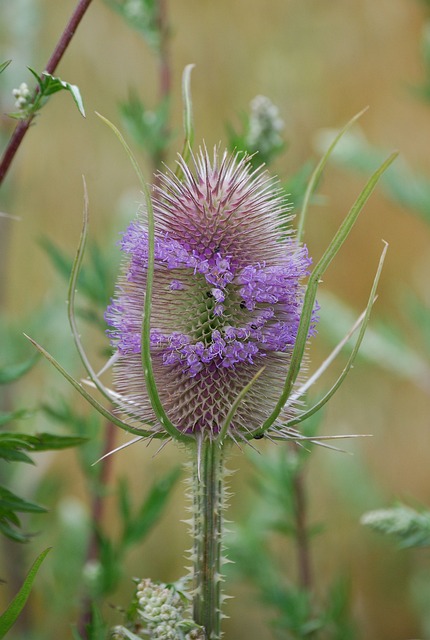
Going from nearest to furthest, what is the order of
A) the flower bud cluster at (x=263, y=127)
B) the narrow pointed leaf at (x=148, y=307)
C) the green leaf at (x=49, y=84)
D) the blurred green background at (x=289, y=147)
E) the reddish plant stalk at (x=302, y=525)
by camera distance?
the narrow pointed leaf at (x=148, y=307) < the green leaf at (x=49, y=84) < the flower bud cluster at (x=263, y=127) < the reddish plant stalk at (x=302, y=525) < the blurred green background at (x=289, y=147)

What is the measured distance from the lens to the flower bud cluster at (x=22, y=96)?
891 mm

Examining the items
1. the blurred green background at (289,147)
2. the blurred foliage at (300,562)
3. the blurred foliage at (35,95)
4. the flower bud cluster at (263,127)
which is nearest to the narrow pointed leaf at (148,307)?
the blurred foliage at (35,95)

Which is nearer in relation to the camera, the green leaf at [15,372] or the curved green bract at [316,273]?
the curved green bract at [316,273]

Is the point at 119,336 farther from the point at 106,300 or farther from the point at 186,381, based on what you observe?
the point at 106,300

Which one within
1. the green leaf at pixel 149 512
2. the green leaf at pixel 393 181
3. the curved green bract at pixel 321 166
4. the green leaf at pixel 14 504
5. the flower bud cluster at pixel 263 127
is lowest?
the green leaf at pixel 14 504

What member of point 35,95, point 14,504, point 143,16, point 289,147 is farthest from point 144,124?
point 289,147

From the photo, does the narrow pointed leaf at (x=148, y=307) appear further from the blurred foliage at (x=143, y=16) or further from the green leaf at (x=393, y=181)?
the green leaf at (x=393, y=181)

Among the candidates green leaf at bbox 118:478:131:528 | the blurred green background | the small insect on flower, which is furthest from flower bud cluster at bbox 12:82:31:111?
the blurred green background

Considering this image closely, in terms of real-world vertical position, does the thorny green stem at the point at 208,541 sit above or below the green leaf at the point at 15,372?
below

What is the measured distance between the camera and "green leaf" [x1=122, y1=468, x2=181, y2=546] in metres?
1.36

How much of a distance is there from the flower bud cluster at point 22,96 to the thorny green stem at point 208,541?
0.42 m

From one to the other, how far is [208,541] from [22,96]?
0.53 m

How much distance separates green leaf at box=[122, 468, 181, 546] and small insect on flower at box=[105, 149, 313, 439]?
48cm

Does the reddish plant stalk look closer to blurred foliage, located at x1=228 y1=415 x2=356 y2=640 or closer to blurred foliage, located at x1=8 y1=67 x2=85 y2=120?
blurred foliage, located at x1=228 y1=415 x2=356 y2=640
